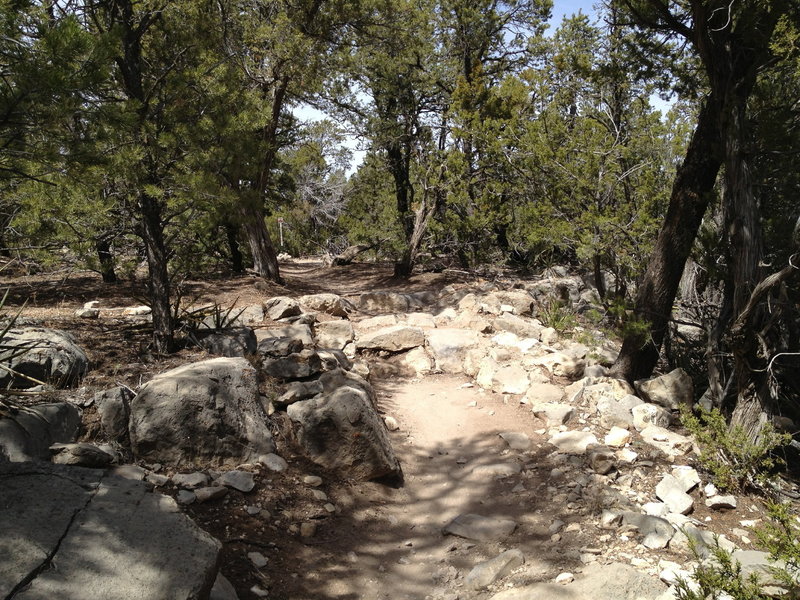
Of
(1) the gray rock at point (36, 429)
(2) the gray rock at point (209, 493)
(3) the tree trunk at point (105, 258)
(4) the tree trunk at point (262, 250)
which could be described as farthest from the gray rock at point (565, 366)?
(4) the tree trunk at point (262, 250)

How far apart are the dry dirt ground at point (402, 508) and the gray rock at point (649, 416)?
Result: 88 centimetres

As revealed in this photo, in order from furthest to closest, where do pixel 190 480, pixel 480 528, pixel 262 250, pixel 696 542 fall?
1. pixel 262 250
2. pixel 480 528
3. pixel 190 480
4. pixel 696 542

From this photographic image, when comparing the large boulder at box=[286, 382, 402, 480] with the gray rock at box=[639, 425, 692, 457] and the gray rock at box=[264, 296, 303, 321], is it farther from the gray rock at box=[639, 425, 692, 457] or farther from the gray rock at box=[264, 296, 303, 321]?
the gray rock at box=[264, 296, 303, 321]

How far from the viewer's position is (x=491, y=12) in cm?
1192

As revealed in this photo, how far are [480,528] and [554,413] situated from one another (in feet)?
6.35

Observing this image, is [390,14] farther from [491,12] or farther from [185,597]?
[185,597]

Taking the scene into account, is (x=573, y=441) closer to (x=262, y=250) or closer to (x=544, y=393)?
(x=544, y=393)

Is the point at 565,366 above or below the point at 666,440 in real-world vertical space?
above

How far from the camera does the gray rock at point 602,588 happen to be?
2941 millimetres

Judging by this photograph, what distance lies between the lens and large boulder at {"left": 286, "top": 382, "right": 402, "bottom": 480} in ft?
15.9

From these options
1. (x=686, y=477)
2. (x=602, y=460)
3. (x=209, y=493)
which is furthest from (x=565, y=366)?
(x=209, y=493)

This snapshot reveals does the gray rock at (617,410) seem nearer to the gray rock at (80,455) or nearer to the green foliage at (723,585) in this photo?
the green foliage at (723,585)

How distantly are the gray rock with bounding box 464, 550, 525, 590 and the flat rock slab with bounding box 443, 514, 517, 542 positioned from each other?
408 mm

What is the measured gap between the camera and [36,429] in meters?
3.76
